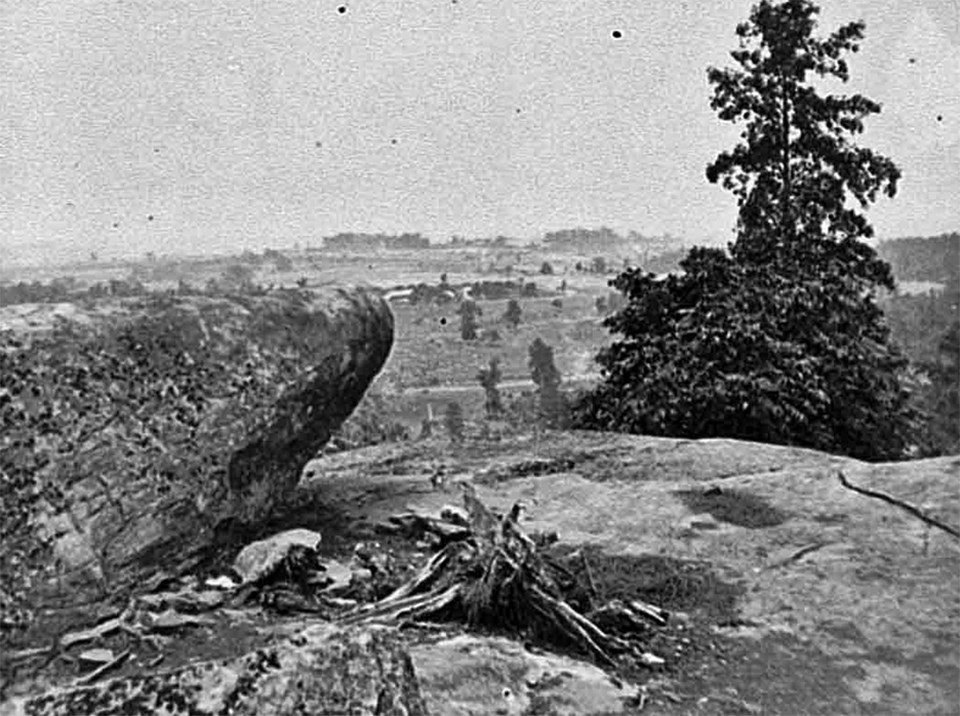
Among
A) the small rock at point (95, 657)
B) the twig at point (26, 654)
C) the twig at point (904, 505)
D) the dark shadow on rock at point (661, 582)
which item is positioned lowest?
the dark shadow on rock at point (661, 582)

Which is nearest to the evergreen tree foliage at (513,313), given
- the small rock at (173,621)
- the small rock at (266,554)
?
the small rock at (266,554)

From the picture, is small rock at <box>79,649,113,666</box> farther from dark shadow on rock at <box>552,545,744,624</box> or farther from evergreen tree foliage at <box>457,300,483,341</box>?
evergreen tree foliage at <box>457,300,483,341</box>

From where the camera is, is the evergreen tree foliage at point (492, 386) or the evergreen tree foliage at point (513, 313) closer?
the evergreen tree foliage at point (492, 386)

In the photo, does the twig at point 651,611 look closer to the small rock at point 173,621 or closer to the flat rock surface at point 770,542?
the flat rock surface at point 770,542

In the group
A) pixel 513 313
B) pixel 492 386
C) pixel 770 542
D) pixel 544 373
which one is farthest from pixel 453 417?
pixel 770 542

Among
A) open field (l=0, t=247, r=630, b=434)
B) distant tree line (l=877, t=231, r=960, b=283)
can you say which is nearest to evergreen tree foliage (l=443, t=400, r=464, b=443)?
open field (l=0, t=247, r=630, b=434)

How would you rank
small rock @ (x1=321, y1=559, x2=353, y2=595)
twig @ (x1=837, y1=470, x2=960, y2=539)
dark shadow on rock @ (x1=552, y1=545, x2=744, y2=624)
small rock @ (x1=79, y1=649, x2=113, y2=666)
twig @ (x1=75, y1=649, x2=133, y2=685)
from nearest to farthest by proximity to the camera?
twig @ (x1=75, y1=649, x2=133, y2=685), small rock @ (x1=79, y1=649, x2=113, y2=666), dark shadow on rock @ (x1=552, y1=545, x2=744, y2=624), small rock @ (x1=321, y1=559, x2=353, y2=595), twig @ (x1=837, y1=470, x2=960, y2=539)
